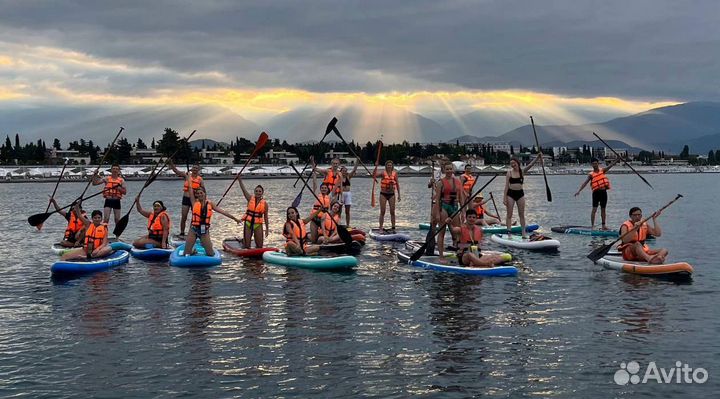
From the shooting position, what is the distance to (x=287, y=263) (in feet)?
70.8

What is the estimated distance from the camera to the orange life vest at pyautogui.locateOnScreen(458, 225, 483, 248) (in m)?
19.6

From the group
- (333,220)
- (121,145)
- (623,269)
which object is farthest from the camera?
(121,145)

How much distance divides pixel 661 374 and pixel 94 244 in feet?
53.4

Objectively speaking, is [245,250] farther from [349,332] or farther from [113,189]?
[349,332]

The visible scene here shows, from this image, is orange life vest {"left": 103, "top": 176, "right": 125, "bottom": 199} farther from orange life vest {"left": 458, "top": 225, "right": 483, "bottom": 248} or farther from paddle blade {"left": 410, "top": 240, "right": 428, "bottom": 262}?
orange life vest {"left": 458, "top": 225, "right": 483, "bottom": 248}

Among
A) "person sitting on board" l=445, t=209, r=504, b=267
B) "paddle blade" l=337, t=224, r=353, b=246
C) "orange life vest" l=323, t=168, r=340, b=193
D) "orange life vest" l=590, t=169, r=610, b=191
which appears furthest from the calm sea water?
"orange life vest" l=590, t=169, r=610, b=191

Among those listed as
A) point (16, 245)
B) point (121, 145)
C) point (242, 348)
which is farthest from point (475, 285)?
point (121, 145)

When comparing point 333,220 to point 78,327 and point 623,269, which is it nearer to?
point 623,269

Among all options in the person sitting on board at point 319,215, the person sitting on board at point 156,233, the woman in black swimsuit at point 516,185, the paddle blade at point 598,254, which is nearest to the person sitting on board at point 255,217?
the person sitting on board at point 319,215

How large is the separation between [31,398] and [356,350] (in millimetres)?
5396

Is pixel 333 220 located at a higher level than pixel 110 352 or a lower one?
higher

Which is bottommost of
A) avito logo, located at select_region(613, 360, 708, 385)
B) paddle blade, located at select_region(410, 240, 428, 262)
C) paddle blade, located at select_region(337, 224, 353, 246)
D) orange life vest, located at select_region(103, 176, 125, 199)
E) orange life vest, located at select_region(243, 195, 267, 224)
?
avito logo, located at select_region(613, 360, 708, 385)

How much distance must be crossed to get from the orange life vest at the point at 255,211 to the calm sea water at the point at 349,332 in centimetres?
203

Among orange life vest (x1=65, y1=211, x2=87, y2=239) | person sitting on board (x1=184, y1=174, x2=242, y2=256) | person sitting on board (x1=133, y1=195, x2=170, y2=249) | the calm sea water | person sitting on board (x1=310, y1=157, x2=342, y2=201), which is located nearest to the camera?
the calm sea water
